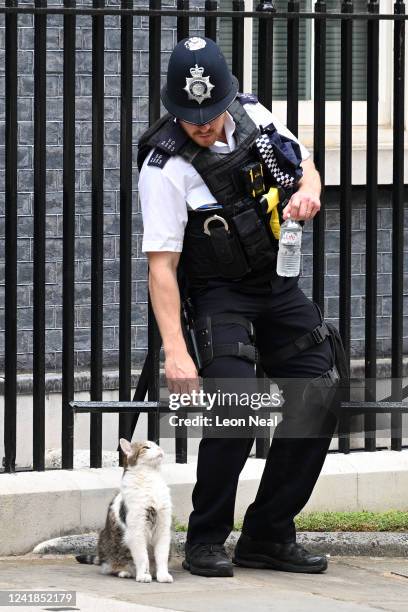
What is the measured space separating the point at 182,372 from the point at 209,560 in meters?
0.77

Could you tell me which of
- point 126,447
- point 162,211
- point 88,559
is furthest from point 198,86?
point 88,559

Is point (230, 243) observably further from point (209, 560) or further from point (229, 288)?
point (209, 560)

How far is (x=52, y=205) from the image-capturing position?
26.6 ft

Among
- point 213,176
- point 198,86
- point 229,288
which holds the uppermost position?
point 198,86

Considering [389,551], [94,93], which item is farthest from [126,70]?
[389,551]

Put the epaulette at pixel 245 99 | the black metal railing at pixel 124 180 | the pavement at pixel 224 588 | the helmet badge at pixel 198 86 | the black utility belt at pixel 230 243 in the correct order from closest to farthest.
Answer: the pavement at pixel 224 588
the helmet badge at pixel 198 86
the black utility belt at pixel 230 243
the epaulette at pixel 245 99
the black metal railing at pixel 124 180

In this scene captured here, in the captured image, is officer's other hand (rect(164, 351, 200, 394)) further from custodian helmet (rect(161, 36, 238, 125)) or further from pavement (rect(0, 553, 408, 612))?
custodian helmet (rect(161, 36, 238, 125))

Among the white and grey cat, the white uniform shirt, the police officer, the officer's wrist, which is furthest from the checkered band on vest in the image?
the white and grey cat

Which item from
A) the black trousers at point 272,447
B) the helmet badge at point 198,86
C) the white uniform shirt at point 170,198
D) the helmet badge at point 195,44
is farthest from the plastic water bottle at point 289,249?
the helmet badge at point 195,44

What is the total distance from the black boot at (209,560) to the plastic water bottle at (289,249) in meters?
1.12

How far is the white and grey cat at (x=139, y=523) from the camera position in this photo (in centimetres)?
565

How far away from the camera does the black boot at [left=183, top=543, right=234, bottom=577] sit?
571cm

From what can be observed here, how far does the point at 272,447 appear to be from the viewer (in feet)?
19.4

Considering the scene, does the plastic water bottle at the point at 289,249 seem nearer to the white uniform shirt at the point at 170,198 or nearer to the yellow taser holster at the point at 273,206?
the yellow taser holster at the point at 273,206
